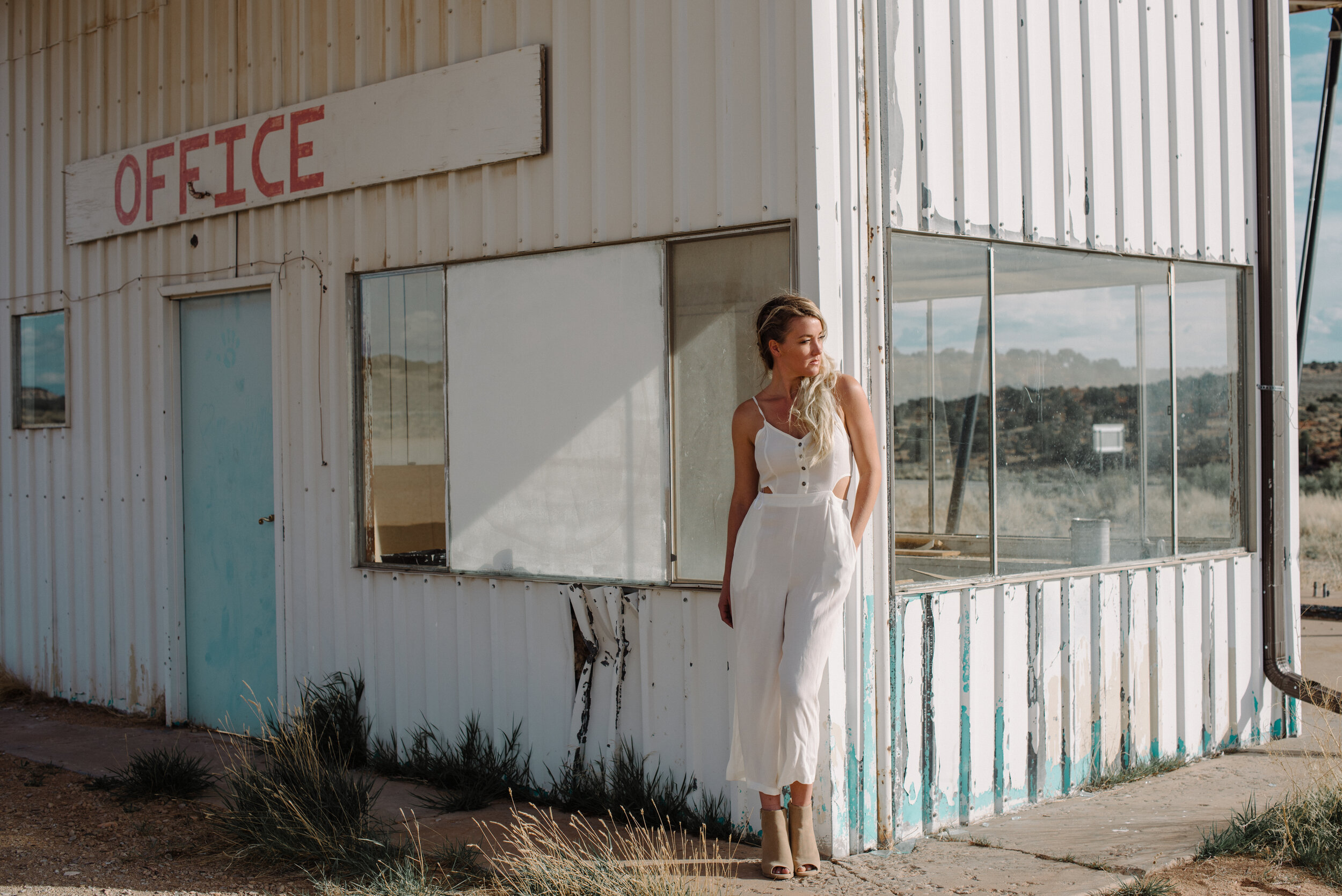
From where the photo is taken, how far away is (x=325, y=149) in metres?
7.02

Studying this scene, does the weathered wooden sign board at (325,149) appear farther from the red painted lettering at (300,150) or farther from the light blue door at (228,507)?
the light blue door at (228,507)

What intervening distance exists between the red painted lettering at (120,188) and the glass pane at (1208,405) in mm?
6388

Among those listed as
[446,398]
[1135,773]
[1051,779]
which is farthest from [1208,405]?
[446,398]

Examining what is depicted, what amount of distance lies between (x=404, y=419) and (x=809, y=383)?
2.73m

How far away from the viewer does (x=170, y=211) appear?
314 inches

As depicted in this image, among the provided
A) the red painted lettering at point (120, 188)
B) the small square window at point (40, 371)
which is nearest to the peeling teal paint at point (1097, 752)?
the red painted lettering at point (120, 188)

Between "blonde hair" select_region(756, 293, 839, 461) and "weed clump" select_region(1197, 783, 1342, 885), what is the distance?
7.65 feet

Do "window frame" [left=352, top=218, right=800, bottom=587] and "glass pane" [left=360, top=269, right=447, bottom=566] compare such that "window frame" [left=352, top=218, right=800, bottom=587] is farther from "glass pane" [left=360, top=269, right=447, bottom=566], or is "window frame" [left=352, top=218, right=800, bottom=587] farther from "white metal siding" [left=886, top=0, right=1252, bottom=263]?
"white metal siding" [left=886, top=0, right=1252, bottom=263]

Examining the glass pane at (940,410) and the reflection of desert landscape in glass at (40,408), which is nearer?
the glass pane at (940,410)

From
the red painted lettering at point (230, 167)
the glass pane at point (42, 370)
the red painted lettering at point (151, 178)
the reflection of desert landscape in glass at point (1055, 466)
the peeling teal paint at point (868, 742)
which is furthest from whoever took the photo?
the glass pane at point (42, 370)

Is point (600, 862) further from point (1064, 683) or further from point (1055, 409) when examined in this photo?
point (1055, 409)

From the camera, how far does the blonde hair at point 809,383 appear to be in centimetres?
480

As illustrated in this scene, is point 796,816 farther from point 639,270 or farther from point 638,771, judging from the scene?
point 639,270

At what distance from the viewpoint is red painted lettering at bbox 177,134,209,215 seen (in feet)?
25.5
